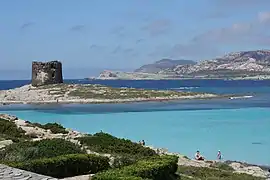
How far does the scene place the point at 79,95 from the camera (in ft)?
263

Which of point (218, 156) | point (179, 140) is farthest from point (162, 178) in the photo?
point (179, 140)

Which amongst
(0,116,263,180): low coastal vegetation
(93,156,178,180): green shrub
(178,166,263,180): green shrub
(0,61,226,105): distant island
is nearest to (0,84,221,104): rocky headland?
(0,61,226,105): distant island

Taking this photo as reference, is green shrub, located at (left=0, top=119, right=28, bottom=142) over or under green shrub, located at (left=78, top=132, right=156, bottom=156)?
over

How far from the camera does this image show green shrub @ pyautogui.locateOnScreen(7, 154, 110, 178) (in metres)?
12.7

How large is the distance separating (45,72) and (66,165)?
3012 inches

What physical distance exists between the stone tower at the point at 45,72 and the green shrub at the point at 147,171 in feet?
247

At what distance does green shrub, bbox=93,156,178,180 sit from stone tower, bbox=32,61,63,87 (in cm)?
7524

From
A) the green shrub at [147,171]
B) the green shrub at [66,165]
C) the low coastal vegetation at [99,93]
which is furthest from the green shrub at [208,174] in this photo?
the low coastal vegetation at [99,93]

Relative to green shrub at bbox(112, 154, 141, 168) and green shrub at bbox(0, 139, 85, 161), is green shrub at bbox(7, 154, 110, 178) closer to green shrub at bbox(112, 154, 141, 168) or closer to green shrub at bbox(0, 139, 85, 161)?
green shrub at bbox(112, 154, 141, 168)

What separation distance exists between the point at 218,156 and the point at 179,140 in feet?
25.3

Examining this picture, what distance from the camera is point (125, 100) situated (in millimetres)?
77625

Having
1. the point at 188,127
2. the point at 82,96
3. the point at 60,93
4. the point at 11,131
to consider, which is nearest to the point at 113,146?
the point at 11,131

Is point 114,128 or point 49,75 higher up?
point 49,75

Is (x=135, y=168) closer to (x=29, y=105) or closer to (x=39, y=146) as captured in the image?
(x=39, y=146)
